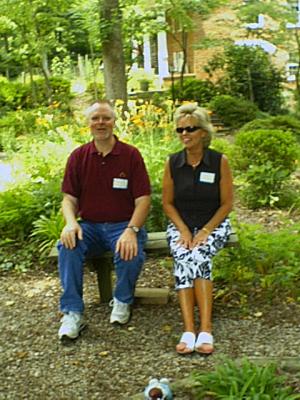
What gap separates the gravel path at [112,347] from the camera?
3045 millimetres

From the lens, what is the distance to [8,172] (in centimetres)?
689

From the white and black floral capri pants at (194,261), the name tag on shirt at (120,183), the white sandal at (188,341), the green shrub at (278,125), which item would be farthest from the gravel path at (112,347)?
the green shrub at (278,125)

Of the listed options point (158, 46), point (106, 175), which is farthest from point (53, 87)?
point (106, 175)

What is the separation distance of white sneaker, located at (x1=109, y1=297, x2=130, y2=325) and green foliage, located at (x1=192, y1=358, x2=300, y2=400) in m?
0.91

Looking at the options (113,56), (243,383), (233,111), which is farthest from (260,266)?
(233,111)

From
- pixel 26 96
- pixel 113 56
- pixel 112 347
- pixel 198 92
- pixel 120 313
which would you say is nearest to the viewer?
pixel 112 347

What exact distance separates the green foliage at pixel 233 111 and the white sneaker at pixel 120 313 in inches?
404

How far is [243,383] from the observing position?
269 centimetres

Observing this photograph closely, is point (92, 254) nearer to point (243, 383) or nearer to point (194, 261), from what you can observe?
point (194, 261)

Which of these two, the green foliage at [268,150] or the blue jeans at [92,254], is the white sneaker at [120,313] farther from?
the green foliage at [268,150]

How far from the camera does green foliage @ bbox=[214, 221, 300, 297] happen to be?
13.3 ft

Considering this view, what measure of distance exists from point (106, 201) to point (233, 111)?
10331mm

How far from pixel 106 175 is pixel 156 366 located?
1216mm

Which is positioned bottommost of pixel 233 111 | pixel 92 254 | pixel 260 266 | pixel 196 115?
pixel 233 111
